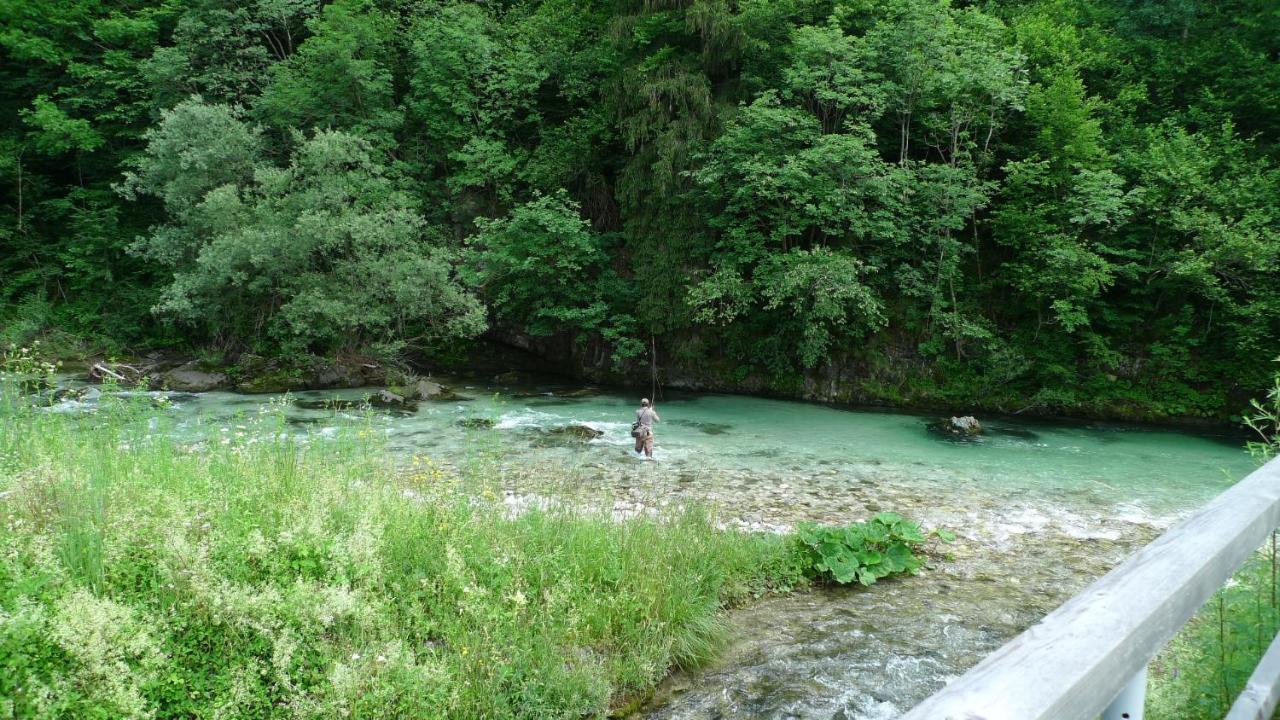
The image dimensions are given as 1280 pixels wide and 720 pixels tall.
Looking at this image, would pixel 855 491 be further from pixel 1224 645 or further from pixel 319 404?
pixel 319 404

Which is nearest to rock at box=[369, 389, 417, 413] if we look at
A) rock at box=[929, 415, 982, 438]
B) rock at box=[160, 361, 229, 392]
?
rock at box=[160, 361, 229, 392]

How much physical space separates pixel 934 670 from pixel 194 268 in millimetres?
24940

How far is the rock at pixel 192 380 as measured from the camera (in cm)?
1919

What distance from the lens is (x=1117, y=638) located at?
1053mm

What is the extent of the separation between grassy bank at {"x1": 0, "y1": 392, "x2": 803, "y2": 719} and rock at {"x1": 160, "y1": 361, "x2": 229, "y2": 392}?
14.8 meters

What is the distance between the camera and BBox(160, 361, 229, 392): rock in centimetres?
1919

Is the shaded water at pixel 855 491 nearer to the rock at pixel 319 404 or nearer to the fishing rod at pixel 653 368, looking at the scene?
the rock at pixel 319 404

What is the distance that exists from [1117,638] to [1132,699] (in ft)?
0.79

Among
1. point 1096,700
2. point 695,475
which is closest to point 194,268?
point 695,475

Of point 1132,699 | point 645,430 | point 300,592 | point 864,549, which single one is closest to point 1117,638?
point 1132,699

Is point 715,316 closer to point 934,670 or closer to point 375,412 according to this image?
point 375,412

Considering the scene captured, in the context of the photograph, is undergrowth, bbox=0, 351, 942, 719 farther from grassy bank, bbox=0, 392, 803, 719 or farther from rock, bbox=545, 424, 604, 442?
rock, bbox=545, 424, 604, 442

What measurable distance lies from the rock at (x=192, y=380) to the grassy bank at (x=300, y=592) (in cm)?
1483

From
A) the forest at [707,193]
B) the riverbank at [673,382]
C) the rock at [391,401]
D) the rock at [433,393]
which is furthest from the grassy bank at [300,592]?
the riverbank at [673,382]
